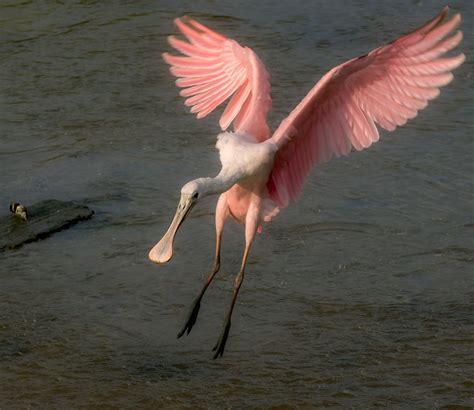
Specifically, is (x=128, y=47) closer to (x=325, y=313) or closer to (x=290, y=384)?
(x=325, y=313)

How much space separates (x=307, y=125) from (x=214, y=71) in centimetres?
84

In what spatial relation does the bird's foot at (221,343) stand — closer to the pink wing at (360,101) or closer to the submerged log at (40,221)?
the pink wing at (360,101)

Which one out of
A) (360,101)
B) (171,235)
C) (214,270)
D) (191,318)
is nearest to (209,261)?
(214,270)

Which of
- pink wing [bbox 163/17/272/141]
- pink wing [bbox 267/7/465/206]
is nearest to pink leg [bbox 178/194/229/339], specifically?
pink wing [bbox 267/7/465/206]

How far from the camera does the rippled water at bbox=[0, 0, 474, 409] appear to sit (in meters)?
5.20

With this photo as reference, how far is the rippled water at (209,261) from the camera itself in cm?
520

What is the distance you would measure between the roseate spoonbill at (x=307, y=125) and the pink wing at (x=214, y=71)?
3cm

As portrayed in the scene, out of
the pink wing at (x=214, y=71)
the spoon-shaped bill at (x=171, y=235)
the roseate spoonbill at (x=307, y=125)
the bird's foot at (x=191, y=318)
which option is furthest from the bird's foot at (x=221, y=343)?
the pink wing at (x=214, y=71)

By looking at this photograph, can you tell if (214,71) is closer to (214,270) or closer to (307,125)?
(307,125)

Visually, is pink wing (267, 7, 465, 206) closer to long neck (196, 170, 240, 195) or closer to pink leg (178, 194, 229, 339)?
pink leg (178, 194, 229, 339)

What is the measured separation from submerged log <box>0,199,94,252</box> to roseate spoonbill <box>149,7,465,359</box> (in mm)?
1262

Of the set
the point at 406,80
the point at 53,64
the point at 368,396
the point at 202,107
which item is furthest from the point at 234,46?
the point at 53,64

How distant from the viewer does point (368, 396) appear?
5.06 meters

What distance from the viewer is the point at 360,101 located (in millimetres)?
5582
